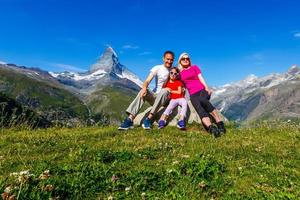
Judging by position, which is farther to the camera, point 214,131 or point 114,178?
point 214,131

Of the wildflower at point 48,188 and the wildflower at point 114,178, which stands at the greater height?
the wildflower at point 48,188

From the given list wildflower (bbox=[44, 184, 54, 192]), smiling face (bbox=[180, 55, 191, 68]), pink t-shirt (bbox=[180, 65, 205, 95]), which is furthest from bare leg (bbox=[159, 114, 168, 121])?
wildflower (bbox=[44, 184, 54, 192])

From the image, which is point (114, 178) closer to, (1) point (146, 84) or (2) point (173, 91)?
(1) point (146, 84)

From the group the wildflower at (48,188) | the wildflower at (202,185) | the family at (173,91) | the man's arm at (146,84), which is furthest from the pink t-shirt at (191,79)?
the wildflower at (48,188)

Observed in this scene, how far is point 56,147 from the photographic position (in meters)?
12.9

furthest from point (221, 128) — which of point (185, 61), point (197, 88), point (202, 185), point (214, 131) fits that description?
point (202, 185)

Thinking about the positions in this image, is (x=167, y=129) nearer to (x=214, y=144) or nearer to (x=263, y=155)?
(x=214, y=144)

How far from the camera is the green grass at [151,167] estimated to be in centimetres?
764

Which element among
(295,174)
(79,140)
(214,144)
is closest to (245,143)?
(214,144)

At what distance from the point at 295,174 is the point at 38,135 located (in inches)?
395

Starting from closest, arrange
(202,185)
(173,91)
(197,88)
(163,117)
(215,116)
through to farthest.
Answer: (202,185), (215,116), (163,117), (197,88), (173,91)

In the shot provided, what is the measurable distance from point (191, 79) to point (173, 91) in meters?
1.17

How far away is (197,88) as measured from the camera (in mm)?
19422

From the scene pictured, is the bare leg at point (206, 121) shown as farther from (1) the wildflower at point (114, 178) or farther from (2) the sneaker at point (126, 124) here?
(1) the wildflower at point (114, 178)
